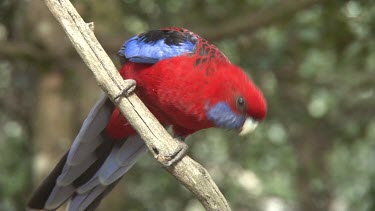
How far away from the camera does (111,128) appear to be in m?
2.61

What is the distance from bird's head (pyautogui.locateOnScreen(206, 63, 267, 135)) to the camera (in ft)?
7.36

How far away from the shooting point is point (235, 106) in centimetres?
225

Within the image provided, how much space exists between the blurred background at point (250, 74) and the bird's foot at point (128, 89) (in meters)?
0.96

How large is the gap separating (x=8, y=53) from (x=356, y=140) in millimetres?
2332

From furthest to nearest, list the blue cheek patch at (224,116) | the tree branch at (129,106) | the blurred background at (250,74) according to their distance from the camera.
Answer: the blurred background at (250,74)
the blue cheek patch at (224,116)
the tree branch at (129,106)

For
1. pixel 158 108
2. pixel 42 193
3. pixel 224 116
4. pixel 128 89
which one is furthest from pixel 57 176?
pixel 224 116

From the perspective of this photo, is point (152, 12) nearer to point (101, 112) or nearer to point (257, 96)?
point (101, 112)

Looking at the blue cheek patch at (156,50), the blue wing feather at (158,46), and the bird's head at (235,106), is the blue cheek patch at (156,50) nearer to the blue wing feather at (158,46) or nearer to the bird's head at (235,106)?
the blue wing feather at (158,46)

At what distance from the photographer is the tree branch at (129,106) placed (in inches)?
82.9

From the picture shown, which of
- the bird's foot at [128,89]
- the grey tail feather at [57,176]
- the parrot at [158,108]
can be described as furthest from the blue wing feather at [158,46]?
the grey tail feather at [57,176]

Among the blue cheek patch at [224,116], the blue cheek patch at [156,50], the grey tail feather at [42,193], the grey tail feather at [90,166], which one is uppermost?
the blue cheek patch at [156,50]

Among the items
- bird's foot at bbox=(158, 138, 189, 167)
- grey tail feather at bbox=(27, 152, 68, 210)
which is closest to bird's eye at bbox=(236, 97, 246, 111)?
bird's foot at bbox=(158, 138, 189, 167)

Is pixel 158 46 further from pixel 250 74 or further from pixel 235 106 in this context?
pixel 250 74

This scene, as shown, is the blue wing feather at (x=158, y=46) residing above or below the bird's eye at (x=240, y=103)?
above
